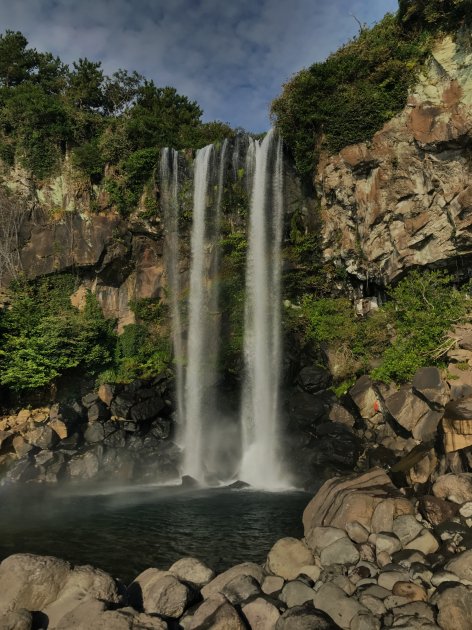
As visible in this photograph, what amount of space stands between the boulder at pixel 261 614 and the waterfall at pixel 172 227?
19.1 metres

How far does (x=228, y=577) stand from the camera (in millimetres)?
8273

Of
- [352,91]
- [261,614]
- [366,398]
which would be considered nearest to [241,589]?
[261,614]

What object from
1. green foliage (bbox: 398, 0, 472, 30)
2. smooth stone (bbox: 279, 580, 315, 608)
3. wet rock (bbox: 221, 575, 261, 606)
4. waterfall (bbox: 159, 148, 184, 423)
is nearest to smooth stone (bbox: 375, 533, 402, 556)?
smooth stone (bbox: 279, 580, 315, 608)

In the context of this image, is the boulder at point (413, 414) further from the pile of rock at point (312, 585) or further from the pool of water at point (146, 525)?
the pile of rock at point (312, 585)

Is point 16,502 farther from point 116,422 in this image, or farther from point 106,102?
point 106,102

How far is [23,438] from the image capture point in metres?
20.5

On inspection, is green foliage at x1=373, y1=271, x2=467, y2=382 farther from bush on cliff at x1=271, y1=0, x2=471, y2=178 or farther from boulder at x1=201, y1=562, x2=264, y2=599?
boulder at x1=201, y1=562, x2=264, y2=599

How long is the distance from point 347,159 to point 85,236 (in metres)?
16.2

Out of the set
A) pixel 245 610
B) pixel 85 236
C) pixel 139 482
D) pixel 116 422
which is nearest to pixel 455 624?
pixel 245 610

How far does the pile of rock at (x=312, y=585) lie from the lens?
Answer: 664 centimetres

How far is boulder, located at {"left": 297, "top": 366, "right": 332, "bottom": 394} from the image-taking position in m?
20.9

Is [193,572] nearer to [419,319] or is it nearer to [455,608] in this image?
[455,608]

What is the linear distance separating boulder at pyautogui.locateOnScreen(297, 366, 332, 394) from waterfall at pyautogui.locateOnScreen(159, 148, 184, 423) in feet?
26.8

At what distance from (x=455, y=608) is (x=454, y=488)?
162 inches
